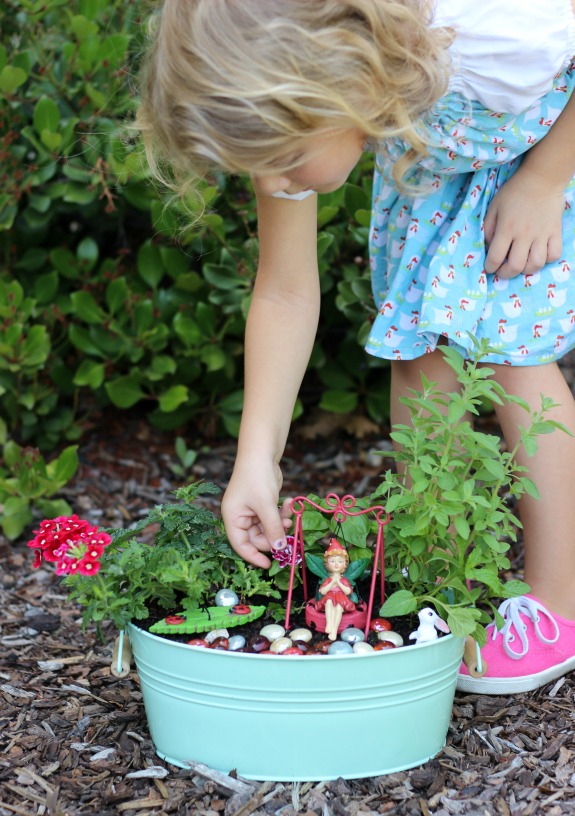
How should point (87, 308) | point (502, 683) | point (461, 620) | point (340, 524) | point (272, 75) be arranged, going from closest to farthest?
point (272, 75), point (461, 620), point (340, 524), point (502, 683), point (87, 308)

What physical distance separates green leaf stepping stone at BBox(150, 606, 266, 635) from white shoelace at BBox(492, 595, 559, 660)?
483 millimetres

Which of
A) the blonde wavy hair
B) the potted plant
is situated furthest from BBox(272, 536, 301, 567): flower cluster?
the blonde wavy hair

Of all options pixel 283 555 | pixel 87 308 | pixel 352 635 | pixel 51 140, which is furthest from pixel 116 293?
pixel 352 635

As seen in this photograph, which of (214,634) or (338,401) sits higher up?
(214,634)

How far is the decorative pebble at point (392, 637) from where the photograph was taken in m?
1.47

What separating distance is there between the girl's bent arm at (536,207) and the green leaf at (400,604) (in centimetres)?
66

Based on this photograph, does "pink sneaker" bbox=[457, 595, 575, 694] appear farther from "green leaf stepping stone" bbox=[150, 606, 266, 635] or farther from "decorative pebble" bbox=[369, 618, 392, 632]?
"green leaf stepping stone" bbox=[150, 606, 266, 635]

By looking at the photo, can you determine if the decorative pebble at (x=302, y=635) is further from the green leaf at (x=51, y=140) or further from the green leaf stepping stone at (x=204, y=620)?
the green leaf at (x=51, y=140)

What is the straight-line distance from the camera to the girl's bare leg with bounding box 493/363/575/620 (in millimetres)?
1789

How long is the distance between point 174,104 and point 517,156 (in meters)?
0.73

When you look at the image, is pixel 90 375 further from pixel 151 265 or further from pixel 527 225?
pixel 527 225

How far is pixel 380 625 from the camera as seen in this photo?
1524 millimetres

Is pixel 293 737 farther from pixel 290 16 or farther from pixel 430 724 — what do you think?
pixel 290 16

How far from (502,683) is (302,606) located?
1.32 feet
